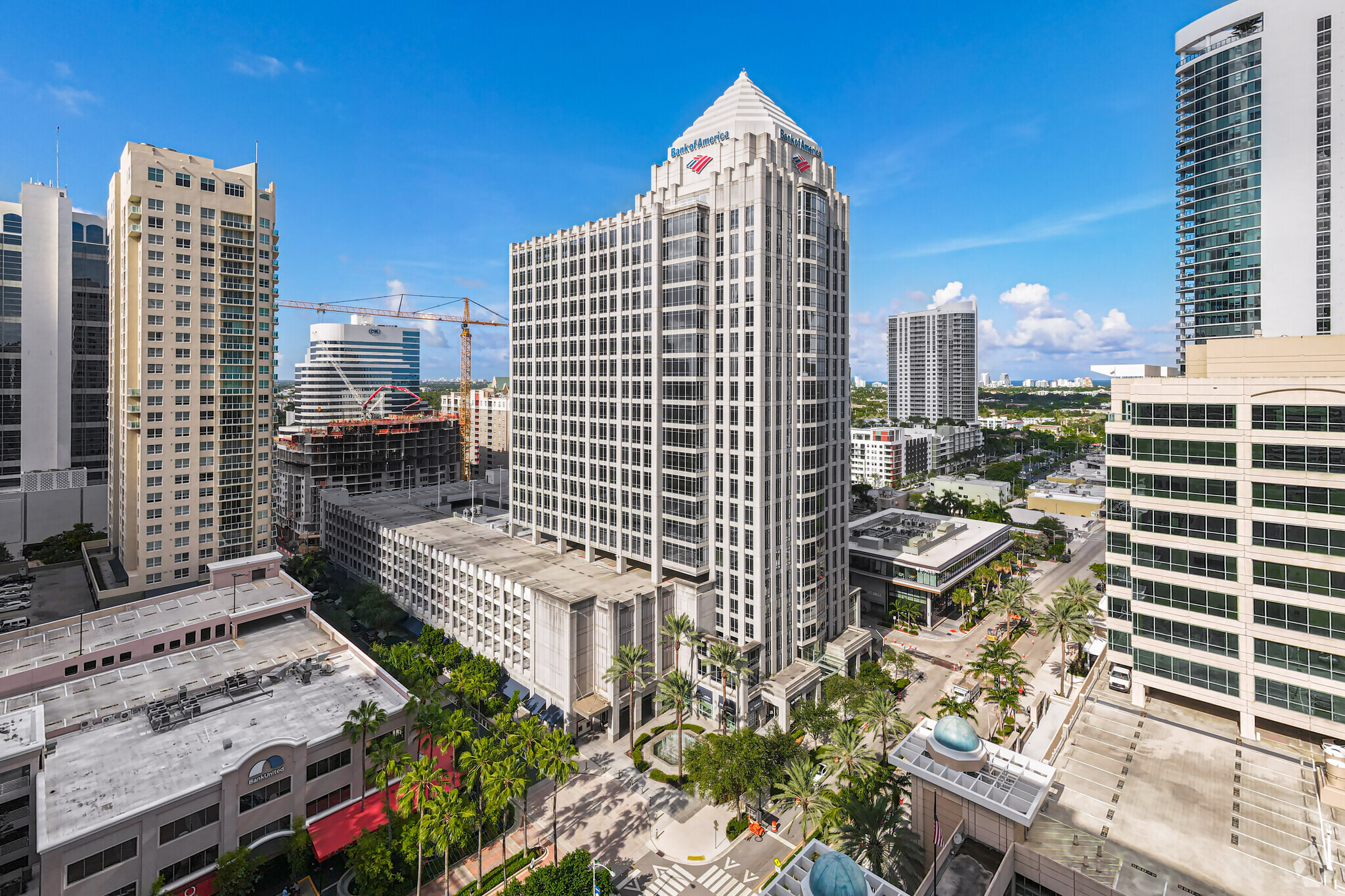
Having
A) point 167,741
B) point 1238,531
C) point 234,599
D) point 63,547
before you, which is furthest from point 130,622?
point 1238,531

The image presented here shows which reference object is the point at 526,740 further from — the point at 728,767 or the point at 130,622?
the point at 130,622

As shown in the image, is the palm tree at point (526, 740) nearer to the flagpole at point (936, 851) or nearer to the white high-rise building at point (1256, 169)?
the flagpole at point (936, 851)

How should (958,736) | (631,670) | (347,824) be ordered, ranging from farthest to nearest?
1. (631,670)
2. (347,824)
3. (958,736)

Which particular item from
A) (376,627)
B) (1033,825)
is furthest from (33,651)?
(1033,825)

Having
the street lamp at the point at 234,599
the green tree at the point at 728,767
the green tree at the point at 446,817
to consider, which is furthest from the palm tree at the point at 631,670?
the street lamp at the point at 234,599

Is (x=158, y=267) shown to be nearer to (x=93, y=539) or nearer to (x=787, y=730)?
(x=93, y=539)

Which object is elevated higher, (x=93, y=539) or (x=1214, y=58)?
(x=1214, y=58)
